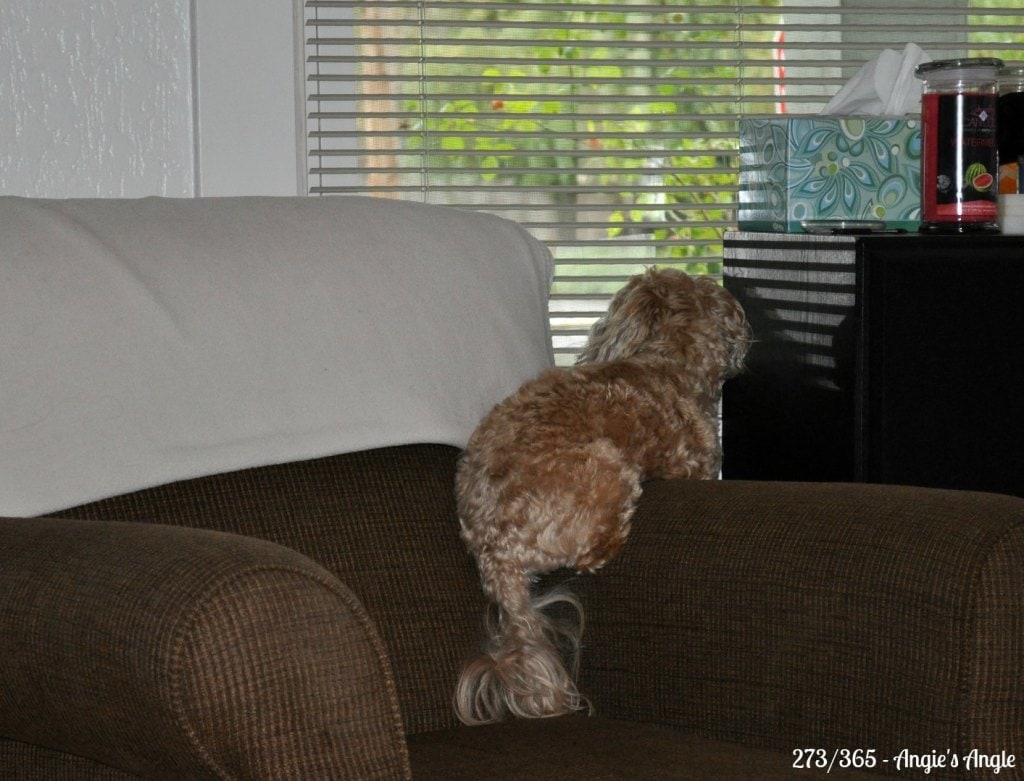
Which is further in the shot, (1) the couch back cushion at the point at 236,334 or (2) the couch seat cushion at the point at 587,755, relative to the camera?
(1) the couch back cushion at the point at 236,334

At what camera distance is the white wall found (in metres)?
2.24

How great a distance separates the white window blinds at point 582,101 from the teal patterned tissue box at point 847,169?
59 cm

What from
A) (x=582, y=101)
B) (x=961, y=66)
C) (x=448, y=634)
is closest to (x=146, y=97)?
(x=582, y=101)

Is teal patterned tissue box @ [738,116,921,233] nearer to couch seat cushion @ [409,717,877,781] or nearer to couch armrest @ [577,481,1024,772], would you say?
couch armrest @ [577,481,1024,772]

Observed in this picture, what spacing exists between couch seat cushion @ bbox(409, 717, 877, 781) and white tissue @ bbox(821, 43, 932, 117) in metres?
1.19

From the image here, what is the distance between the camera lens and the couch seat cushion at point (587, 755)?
112 cm

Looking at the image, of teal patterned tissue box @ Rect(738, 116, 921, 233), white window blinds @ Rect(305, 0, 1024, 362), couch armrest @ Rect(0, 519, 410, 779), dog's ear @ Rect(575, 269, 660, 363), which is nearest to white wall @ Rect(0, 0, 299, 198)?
white window blinds @ Rect(305, 0, 1024, 362)

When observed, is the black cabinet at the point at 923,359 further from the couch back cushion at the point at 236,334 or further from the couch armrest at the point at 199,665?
Result: the couch armrest at the point at 199,665

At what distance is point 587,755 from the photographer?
1.18 m

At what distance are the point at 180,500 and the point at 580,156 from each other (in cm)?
134

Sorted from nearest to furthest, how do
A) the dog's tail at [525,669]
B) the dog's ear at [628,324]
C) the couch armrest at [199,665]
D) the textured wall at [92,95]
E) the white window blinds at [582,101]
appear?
the couch armrest at [199,665] < the dog's tail at [525,669] < the dog's ear at [628,324] < the textured wall at [92,95] < the white window blinds at [582,101]

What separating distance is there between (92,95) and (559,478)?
1.31 metres

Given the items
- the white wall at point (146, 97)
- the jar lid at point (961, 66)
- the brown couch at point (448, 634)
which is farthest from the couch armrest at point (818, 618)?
the white wall at point (146, 97)

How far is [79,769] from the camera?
46.6 inches
